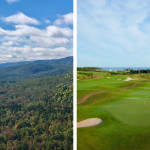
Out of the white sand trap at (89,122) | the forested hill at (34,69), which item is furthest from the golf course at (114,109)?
the forested hill at (34,69)

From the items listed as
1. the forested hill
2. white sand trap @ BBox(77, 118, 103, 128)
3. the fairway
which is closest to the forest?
the forested hill

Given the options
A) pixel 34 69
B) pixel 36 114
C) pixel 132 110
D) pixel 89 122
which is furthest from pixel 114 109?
pixel 34 69

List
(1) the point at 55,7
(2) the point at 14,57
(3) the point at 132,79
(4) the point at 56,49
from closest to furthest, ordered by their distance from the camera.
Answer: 1. (3) the point at 132,79
2. (1) the point at 55,7
3. (2) the point at 14,57
4. (4) the point at 56,49

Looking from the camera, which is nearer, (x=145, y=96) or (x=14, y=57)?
(x=145, y=96)

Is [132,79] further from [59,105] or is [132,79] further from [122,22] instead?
[59,105]

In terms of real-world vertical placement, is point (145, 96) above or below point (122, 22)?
below

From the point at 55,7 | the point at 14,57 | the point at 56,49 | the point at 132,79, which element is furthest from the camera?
the point at 56,49

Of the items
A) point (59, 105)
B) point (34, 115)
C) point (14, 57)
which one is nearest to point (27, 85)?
point (14, 57)
